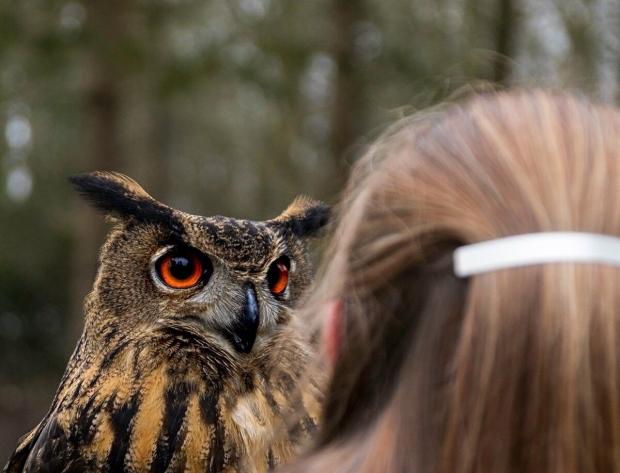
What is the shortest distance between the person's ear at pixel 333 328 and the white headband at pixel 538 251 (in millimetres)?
231

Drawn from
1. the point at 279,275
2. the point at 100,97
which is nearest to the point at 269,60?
the point at 100,97

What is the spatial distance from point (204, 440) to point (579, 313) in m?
1.54

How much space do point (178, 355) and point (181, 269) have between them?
0.26m

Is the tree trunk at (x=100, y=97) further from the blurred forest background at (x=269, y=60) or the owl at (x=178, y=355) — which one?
the owl at (x=178, y=355)

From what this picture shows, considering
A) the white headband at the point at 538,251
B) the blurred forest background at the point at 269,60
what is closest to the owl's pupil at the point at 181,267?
the white headband at the point at 538,251

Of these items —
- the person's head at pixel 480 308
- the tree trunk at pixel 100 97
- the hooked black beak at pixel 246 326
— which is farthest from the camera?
the tree trunk at pixel 100 97

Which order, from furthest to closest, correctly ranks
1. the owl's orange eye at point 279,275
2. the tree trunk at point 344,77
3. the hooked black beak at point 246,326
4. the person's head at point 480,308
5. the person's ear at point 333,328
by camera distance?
the tree trunk at point 344,77 → the owl's orange eye at point 279,275 → the hooked black beak at point 246,326 → the person's ear at point 333,328 → the person's head at point 480,308

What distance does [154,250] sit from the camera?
2432mm

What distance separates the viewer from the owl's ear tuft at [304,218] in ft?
8.66

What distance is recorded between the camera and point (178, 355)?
2395 mm

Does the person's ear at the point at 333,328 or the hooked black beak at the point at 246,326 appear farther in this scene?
the hooked black beak at the point at 246,326

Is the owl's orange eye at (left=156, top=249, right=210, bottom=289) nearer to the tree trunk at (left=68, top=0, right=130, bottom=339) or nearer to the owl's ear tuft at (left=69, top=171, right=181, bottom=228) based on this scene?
the owl's ear tuft at (left=69, top=171, right=181, bottom=228)

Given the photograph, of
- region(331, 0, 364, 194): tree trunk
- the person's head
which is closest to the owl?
the person's head

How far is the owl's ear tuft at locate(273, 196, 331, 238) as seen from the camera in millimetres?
2639
